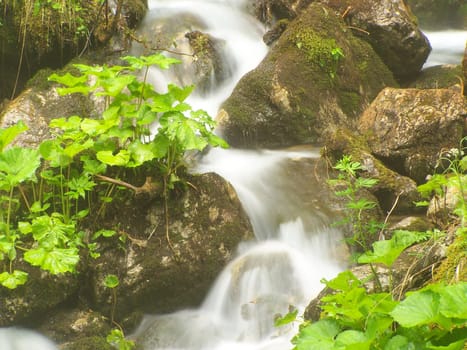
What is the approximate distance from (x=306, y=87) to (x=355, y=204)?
3.43m

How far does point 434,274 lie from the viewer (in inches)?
85.4

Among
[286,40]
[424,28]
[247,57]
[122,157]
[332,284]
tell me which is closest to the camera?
[332,284]

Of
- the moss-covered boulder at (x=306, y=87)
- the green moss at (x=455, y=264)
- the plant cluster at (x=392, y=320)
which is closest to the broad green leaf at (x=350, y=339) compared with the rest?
the plant cluster at (x=392, y=320)

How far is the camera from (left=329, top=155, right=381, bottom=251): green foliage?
331 centimetres

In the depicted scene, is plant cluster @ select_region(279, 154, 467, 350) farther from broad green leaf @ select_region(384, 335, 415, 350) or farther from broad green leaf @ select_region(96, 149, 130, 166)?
broad green leaf @ select_region(96, 149, 130, 166)

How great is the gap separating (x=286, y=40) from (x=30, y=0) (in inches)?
121

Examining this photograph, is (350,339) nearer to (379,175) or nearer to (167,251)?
(167,251)

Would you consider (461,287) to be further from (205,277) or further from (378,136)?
(378,136)

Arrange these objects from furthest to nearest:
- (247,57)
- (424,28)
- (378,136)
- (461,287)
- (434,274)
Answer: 1. (424,28)
2. (247,57)
3. (378,136)
4. (434,274)
5. (461,287)

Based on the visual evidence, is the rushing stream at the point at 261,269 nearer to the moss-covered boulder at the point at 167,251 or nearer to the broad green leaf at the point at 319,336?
the moss-covered boulder at the point at 167,251

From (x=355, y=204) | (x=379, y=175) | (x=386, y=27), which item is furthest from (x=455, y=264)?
(x=386, y=27)

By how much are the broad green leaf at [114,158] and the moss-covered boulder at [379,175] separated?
2415 millimetres

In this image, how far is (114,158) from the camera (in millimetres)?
3486

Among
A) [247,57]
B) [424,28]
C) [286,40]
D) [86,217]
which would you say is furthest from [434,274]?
[424,28]
